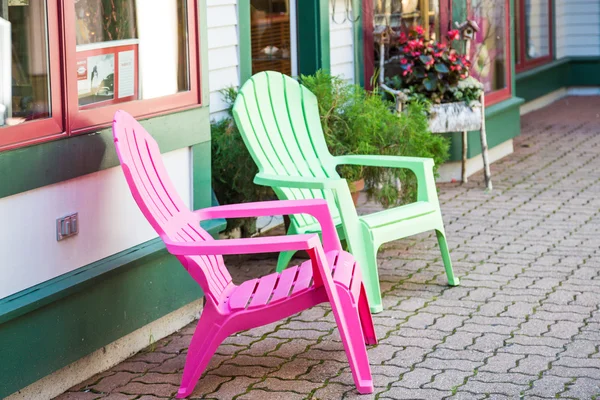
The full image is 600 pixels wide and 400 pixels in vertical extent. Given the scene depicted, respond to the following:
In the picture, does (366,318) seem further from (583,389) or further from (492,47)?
(492,47)

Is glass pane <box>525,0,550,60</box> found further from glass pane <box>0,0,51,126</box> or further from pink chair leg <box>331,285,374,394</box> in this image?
glass pane <box>0,0,51,126</box>

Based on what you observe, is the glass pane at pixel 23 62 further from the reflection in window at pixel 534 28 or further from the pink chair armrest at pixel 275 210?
the reflection in window at pixel 534 28

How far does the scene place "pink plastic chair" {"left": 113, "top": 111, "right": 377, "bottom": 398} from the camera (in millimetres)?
3352

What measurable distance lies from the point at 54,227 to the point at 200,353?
676 mm

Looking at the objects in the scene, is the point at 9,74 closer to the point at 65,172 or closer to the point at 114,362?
the point at 65,172

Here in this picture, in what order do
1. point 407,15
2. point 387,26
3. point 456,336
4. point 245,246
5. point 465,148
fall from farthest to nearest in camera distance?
point 465,148, point 407,15, point 387,26, point 456,336, point 245,246

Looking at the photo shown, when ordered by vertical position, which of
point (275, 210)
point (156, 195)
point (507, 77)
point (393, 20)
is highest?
point (393, 20)

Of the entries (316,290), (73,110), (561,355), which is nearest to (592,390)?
(561,355)

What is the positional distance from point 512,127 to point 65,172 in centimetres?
593

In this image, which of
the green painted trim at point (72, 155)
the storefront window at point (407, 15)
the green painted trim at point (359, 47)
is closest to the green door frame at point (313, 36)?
the green painted trim at point (359, 47)

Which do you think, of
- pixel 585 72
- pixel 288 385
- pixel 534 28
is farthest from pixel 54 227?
pixel 585 72

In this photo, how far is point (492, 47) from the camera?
8328 millimetres

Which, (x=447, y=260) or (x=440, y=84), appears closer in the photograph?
(x=447, y=260)

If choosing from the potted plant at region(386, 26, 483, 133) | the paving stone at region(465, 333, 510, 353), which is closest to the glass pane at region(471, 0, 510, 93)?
the potted plant at region(386, 26, 483, 133)
